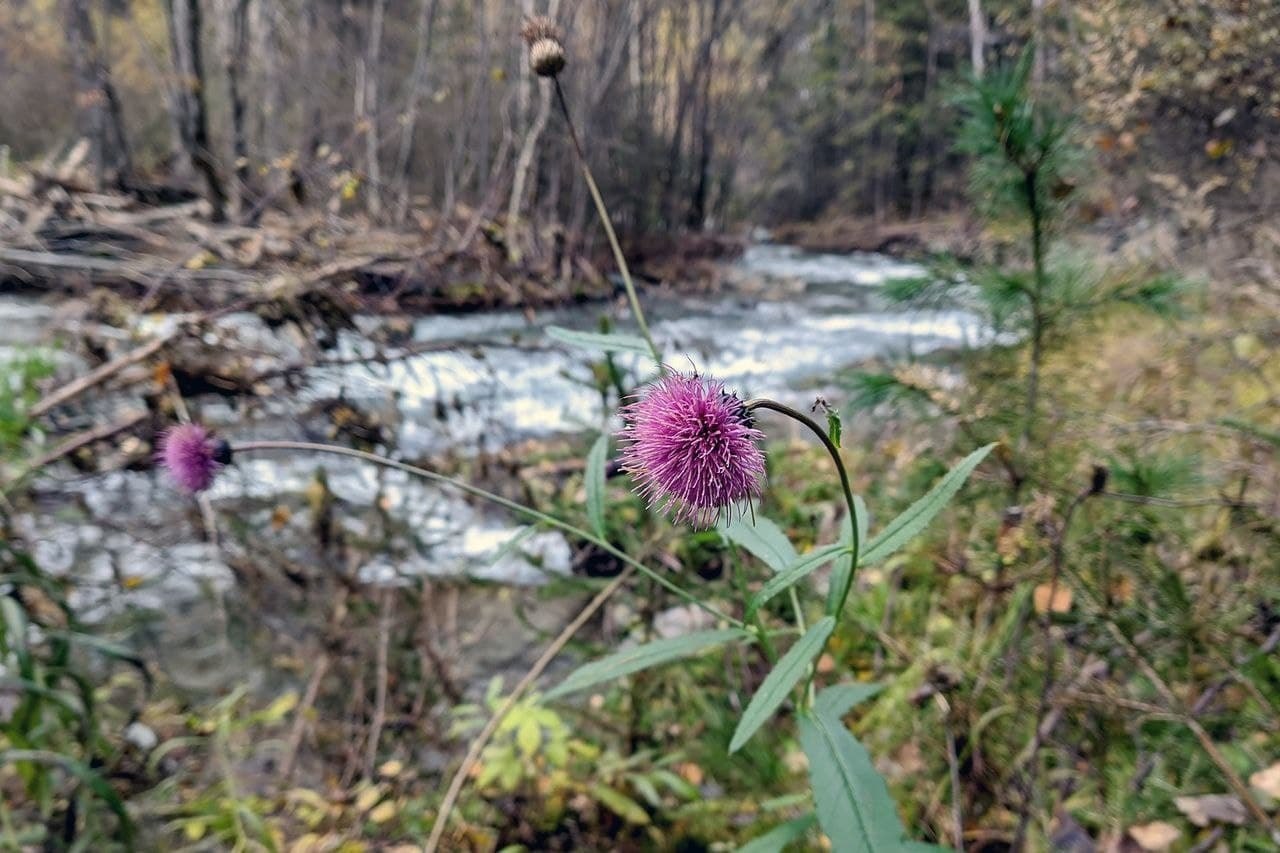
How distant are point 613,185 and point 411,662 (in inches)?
189

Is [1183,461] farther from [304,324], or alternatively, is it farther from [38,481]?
[38,481]

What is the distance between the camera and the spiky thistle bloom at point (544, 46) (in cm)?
112

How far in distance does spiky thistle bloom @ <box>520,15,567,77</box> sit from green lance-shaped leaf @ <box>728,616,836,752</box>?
85cm

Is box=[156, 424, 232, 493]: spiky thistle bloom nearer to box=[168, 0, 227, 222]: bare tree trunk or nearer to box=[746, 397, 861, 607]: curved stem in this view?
box=[746, 397, 861, 607]: curved stem

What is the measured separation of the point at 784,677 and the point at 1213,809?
1.12 meters

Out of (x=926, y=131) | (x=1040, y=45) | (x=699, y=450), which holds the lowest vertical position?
(x=699, y=450)

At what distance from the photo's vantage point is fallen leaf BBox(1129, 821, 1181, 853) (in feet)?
4.55

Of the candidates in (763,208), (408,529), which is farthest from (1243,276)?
(763,208)

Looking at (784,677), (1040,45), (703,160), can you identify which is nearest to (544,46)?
(784,677)

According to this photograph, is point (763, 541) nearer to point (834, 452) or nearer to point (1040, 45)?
point (834, 452)

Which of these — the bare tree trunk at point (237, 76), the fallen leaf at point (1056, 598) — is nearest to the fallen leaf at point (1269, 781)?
the fallen leaf at point (1056, 598)

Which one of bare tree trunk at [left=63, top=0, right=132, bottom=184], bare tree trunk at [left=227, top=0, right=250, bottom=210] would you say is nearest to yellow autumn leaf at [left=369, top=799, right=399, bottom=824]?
bare tree trunk at [left=63, top=0, right=132, bottom=184]

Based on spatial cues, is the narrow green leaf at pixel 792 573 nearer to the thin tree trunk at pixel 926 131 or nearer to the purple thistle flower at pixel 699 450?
the purple thistle flower at pixel 699 450

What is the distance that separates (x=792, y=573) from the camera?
2.41ft
